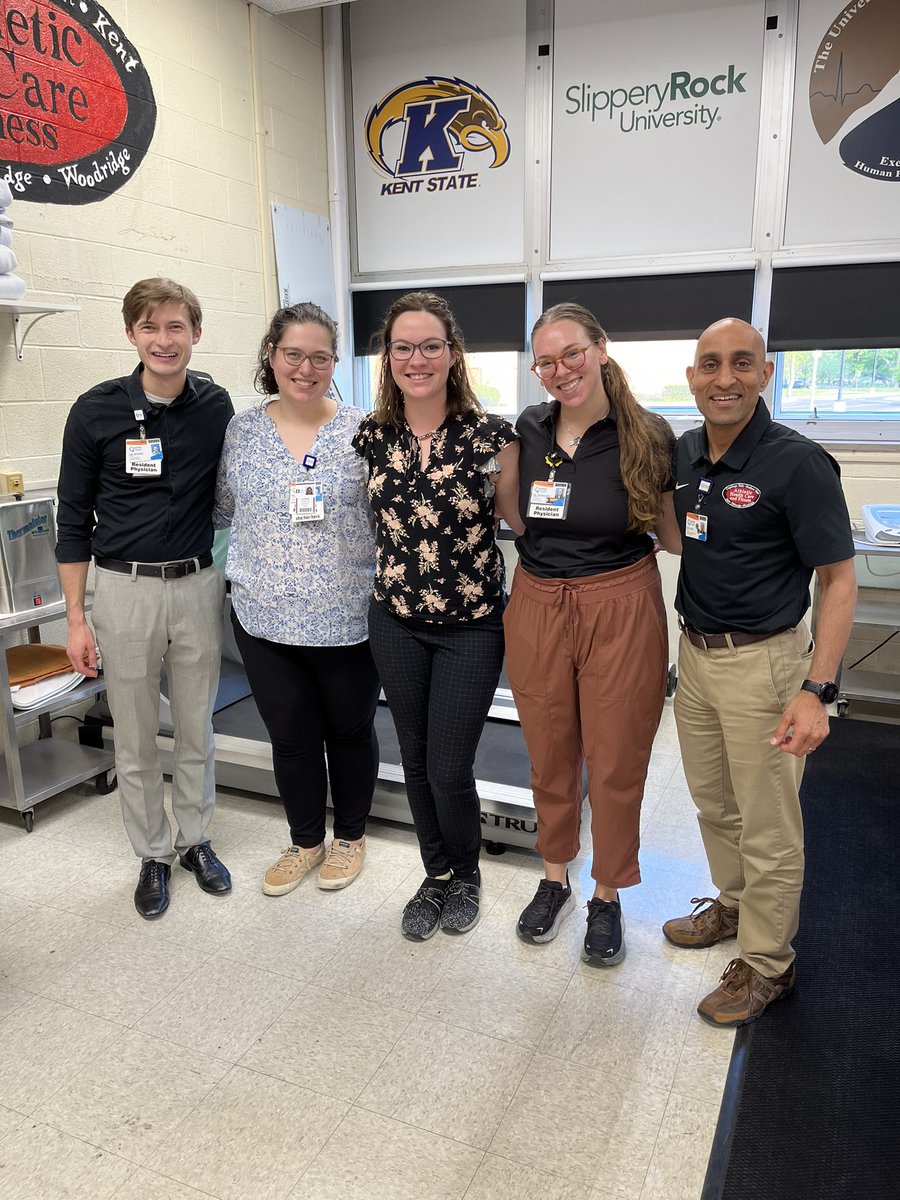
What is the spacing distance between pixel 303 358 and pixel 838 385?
3306mm

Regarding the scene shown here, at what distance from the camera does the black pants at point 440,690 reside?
6.68 ft

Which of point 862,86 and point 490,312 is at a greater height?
point 862,86

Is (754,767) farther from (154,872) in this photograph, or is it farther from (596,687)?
(154,872)

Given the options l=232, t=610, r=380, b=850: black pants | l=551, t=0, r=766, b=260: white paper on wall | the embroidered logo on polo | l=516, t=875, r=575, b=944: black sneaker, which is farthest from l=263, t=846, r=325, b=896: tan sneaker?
l=551, t=0, r=766, b=260: white paper on wall

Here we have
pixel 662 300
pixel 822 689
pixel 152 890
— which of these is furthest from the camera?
pixel 662 300

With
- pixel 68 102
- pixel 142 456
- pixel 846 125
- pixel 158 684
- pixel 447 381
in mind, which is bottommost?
pixel 158 684

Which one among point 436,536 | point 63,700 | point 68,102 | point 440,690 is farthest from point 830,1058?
point 68,102

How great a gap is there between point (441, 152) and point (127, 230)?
2.00 m

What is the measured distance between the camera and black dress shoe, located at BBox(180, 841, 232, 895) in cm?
247

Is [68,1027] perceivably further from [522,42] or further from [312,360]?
[522,42]

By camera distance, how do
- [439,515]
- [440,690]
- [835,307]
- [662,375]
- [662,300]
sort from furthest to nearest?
[662,375], [662,300], [835,307], [440,690], [439,515]

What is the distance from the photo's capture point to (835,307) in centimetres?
409

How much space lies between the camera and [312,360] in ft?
6.61

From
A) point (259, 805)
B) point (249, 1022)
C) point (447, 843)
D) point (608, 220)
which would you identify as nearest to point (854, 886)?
point (447, 843)
